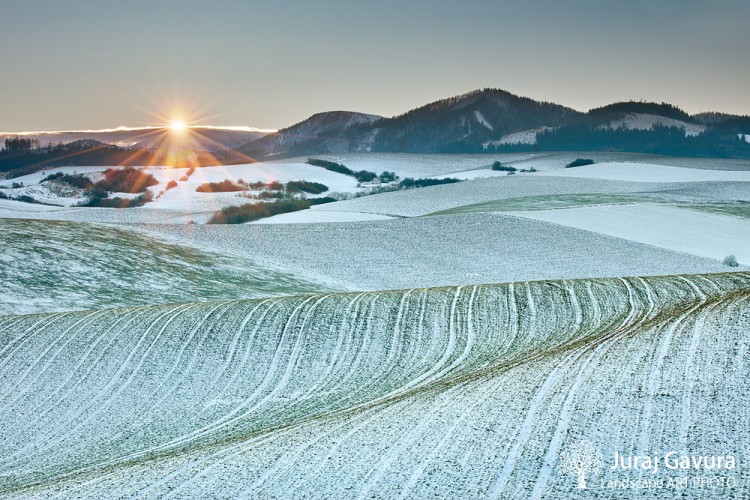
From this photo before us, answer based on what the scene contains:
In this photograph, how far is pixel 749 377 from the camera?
41.0ft

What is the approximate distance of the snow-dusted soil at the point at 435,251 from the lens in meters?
33.8

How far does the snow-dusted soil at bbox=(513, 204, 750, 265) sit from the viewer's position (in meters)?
38.5

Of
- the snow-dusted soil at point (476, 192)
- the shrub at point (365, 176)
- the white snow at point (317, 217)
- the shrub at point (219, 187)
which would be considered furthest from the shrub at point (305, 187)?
the white snow at point (317, 217)

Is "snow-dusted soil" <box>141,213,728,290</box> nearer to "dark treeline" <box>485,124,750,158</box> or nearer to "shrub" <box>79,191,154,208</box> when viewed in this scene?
"shrub" <box>79,191,154,208</box>

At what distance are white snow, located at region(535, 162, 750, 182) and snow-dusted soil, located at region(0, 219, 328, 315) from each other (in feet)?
157

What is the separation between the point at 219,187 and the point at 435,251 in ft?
158

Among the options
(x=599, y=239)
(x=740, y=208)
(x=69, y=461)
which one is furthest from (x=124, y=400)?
(x=740, y=208)

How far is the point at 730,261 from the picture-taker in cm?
3428

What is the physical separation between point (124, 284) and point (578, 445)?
2232cm

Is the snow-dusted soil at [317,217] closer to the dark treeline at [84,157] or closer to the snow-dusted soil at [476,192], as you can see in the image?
the snow-dusted soil at [476,192]

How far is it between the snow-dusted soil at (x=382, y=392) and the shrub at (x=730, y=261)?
8.29 m

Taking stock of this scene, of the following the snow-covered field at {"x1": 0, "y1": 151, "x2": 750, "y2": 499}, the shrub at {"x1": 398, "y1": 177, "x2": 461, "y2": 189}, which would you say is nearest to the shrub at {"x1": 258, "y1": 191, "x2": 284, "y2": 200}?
the shrub at {"x1": 398, "y1": 177, "x2": 461, "y2": 189}

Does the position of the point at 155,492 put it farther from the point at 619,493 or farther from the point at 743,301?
the point at 743,301

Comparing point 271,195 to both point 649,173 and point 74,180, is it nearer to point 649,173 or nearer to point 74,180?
point 74,180
